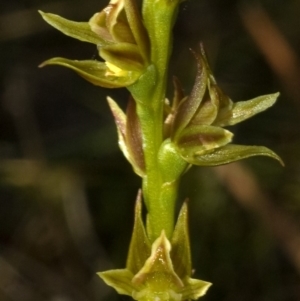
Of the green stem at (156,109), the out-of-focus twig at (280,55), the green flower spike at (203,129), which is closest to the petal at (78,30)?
the green stem at (156,109)

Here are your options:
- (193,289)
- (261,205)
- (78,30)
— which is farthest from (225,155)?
(261,205)

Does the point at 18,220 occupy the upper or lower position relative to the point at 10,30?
lower

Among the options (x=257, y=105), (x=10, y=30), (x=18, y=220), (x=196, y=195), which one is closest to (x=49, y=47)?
(x=10, y=30)

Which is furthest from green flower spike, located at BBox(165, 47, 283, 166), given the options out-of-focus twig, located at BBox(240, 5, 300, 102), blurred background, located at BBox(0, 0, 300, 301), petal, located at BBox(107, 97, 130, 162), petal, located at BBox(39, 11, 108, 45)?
out-of-focus twig, located at BBox(240, 5, 300, 102)

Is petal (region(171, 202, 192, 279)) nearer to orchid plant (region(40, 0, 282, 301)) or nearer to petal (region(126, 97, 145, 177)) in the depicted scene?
orchid plant (region(40, 0, 282, 301))

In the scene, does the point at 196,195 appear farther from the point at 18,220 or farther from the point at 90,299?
the point at 18,220

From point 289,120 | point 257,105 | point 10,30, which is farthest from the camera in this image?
point 10,30
